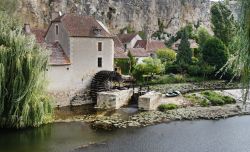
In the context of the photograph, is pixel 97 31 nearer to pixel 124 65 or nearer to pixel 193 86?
pixel 124 65

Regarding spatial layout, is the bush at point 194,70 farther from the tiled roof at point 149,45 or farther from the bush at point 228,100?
the bush at point 228,100

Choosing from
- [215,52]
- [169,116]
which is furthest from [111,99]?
[215,52]

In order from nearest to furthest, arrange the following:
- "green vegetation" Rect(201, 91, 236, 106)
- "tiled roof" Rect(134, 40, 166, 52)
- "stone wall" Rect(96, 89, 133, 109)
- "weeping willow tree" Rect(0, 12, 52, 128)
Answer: "weeping willow tree" Rect(0, 12, 52, 128) < "stone wall" Rect(96, 89, 133, 109) < "green vegetation" Rect(201, 91, 236, 106) < "tiled roof" Rect(134, 40, 166, 52)

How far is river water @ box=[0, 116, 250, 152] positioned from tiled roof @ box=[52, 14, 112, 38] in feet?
34.5

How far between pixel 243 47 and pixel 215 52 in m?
43.6

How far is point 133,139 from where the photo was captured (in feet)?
76.6

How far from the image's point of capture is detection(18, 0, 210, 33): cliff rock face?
199 ft

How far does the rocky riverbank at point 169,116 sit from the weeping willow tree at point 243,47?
1643cm

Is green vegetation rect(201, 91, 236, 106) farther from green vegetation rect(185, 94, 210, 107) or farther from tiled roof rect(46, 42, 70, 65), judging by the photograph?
tiled roof rect(46, 42, 70, 65)

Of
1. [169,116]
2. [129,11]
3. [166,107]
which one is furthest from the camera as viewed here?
[129,11]

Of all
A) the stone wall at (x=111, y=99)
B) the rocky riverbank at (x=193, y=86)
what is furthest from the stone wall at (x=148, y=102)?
the rocky riverbank at (x=193, y=86)

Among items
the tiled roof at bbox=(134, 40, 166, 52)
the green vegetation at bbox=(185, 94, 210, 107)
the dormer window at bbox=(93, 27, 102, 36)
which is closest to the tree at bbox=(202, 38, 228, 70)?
the tiled roof at bbox=(134, 40, 166, 52)

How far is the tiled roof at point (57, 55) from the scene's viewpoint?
3254 cm

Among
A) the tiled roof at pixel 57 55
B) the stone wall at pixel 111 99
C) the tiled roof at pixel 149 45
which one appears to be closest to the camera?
the stone wall at pixel 111 99
